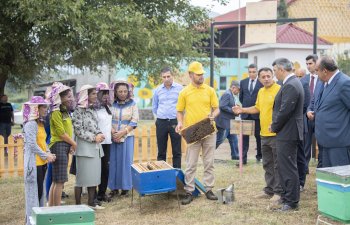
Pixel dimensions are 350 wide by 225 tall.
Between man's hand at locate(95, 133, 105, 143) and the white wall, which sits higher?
the white wall

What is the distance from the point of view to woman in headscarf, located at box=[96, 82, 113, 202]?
22.5 feet

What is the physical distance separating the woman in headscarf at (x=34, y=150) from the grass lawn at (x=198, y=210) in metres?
1.01

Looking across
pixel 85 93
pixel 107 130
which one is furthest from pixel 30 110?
pixel 107 130

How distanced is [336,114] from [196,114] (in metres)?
2.09

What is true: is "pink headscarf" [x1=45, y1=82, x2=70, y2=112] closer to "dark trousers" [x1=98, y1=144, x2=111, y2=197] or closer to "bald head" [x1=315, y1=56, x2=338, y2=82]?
"dark trousers" [x1=98, y1=144, x2=111, y2=197]

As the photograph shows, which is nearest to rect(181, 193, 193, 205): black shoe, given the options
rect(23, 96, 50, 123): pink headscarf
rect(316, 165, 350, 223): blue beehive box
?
rect(316, 165, 350, 223): blue beehive box

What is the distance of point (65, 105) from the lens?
6.07 meters

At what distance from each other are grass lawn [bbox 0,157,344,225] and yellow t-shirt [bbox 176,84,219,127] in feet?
4.19

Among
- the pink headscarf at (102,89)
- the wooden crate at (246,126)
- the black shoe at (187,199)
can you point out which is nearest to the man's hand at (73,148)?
the pink headscarf at (102,89)

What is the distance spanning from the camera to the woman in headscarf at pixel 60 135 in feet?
19.5

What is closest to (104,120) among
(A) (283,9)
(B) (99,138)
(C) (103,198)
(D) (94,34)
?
(B) (99,138)

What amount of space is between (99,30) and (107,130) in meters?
4.79

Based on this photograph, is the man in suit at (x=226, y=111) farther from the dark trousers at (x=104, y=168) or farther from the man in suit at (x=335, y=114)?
the man in suit at (x=335, y=114)

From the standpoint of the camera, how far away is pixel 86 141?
6535mm
